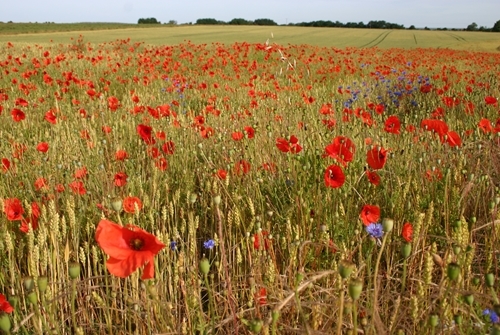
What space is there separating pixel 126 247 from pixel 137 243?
0.02m

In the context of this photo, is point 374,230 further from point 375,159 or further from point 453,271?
point 453,271

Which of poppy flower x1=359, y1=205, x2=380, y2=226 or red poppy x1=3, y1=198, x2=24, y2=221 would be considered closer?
poppy flower x1=359, y1=205, x2=380, y2=226

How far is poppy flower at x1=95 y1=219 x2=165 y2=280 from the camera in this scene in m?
0.89

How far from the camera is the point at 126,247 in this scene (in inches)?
36.6

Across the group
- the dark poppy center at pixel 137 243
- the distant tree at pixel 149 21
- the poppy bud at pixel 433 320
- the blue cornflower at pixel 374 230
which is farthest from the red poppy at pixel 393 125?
the distant tree at pixel 149 21

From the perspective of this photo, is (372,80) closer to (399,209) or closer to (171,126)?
(171,126)

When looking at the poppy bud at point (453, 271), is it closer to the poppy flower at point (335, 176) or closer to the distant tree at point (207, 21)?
the poppy flower at point (335, 176)

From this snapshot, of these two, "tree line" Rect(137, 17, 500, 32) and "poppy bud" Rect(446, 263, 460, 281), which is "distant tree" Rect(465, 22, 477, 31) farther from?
"poppy bud" Rect(446, 263, 460, 281)

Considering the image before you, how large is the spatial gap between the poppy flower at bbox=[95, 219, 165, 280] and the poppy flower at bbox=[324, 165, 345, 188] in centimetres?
82

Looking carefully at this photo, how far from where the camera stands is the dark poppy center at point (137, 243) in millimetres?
934

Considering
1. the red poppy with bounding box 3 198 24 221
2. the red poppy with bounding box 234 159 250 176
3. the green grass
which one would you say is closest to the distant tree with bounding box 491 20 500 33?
the green grass

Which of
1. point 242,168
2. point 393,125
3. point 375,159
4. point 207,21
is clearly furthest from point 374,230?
point 207,21

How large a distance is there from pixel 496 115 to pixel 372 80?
10.6ft

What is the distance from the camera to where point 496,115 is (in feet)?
12.6
